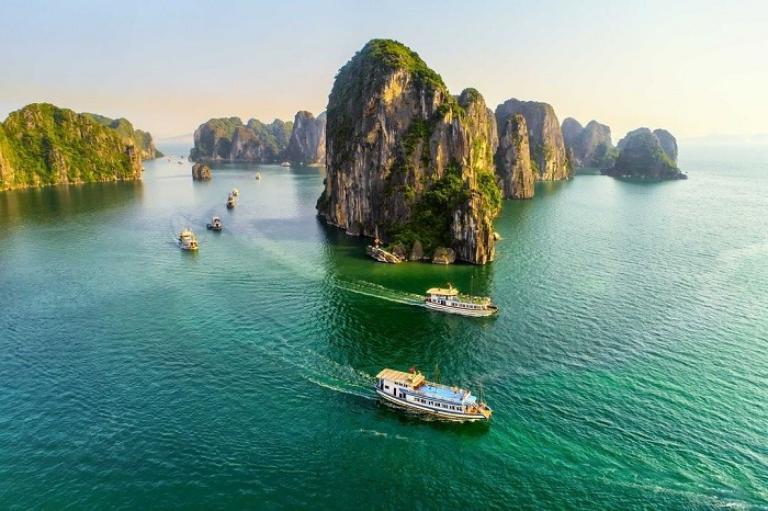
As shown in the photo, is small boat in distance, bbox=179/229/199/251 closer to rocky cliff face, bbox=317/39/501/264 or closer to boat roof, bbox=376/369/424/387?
rocky cliff face, bbox=317/39/501/264

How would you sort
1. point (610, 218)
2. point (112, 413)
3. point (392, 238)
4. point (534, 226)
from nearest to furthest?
point (112, 413) < point (392, 238) < point (534, 226) < point (610, 218)

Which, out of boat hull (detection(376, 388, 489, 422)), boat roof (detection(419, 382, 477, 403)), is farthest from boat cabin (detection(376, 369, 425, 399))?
boat roof (detection(419, 382, 477, 403))

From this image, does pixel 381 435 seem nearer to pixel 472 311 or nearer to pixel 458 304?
pixel 472 311

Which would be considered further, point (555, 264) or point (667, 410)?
point (555, 264)

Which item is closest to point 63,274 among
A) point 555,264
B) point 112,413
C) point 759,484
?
point 112,413

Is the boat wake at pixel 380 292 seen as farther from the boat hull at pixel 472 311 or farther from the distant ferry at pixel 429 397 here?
the distant ferry at pixel 429 397

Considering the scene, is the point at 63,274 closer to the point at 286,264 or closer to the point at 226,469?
the point at 286,264

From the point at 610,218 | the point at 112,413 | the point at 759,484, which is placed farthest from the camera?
the point at 610,218
